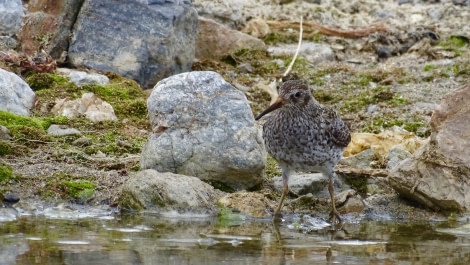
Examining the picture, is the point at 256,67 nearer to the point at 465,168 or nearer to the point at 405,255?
the point at 465,168

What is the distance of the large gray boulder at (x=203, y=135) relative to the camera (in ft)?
33.7

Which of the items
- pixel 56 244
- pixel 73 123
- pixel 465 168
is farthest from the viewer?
pixel 73 123

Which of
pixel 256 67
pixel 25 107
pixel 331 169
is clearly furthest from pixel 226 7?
pixel 331 169

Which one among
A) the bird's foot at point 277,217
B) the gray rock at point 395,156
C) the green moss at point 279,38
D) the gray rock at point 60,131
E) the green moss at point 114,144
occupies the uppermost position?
the gray rock at point 395,156

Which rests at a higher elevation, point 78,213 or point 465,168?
point 465,168

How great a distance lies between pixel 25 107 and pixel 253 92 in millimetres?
3925

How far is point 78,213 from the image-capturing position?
31.7 feet

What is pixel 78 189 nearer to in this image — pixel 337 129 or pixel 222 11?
pixel 337 129

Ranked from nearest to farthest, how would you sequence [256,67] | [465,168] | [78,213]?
1. [78,213]
2. [465,168]
3. [256,67]

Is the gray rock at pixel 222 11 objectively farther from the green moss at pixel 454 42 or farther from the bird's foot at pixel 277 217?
the bird's foot at pixel 277 217

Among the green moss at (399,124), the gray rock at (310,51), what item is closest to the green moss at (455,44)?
the gray rock at (310,51)

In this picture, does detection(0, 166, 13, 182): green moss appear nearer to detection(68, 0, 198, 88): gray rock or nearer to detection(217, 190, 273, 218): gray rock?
detection(217, 190, 273, 218): gray rock

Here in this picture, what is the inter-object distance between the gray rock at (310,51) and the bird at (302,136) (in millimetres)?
6260

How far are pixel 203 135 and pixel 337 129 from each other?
1.44 m
